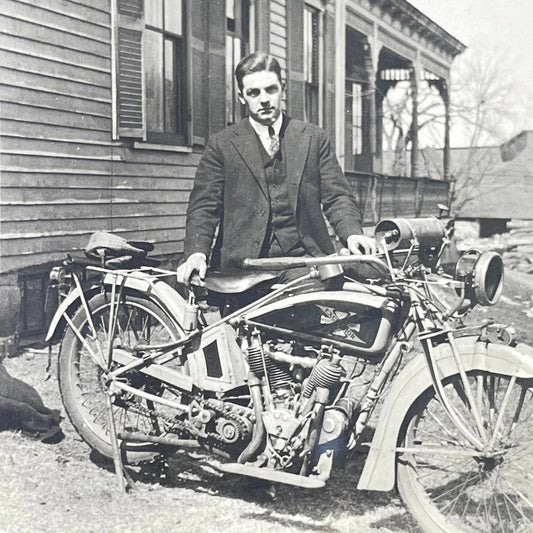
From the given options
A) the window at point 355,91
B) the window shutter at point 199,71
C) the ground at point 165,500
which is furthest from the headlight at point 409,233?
the window at point 355,91

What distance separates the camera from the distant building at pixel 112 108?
498cm

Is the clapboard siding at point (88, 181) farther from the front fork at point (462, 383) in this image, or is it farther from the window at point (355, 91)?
the window at point (355, 91)

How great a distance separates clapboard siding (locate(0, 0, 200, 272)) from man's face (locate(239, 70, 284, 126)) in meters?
2.15

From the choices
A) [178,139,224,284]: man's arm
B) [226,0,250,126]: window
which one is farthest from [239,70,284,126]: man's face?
[226,0,250,126]: window

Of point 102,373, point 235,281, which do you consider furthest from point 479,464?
point 102,373

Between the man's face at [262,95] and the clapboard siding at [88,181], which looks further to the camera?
the clapboard siding at [88,181]

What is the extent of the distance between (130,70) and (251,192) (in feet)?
9.20

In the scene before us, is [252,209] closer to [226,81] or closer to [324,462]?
[324,462]

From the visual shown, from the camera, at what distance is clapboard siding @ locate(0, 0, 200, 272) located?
491 centimetres

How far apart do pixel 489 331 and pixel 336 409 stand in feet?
2.20

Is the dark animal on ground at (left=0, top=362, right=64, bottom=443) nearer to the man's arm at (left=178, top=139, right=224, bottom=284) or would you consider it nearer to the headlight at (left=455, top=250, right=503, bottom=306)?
the man's arm at (left=178, top=139, right=224, bottom=284)

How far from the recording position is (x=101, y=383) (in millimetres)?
3553

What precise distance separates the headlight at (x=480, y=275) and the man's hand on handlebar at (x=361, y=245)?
409 millimetres

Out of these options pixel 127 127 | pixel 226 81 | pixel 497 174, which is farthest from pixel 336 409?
Result: pixel 497 174
